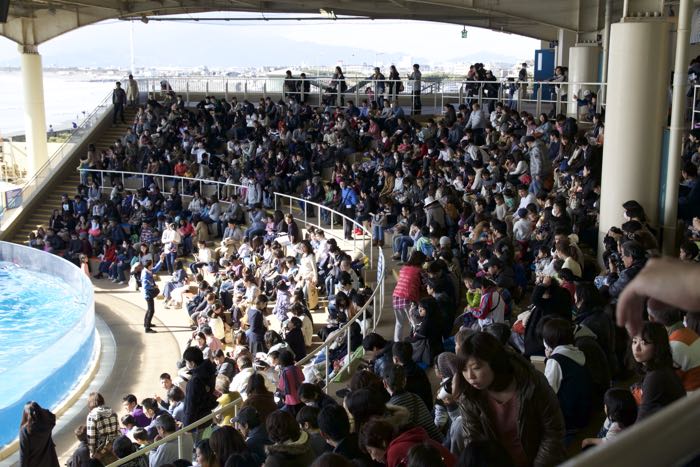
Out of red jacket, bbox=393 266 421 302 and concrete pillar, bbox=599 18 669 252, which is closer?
red jacket, bbox=393 266 421 302

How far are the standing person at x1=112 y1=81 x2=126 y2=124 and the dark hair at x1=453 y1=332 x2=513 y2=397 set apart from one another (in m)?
26.4

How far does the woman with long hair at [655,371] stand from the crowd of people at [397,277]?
0.01 metres

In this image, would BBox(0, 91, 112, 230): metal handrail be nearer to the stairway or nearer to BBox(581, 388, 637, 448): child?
the stairway

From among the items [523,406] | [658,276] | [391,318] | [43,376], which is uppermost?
[658,276]

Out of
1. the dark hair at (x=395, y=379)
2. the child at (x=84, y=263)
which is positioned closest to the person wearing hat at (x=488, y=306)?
the dark hair at (x=395, y=379)

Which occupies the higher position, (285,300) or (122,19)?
(122,19)

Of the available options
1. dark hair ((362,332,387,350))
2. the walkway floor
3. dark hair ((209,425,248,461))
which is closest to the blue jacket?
the walkway floor

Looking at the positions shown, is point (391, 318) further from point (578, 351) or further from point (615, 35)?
point (578, 351)

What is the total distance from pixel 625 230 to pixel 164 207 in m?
14.1

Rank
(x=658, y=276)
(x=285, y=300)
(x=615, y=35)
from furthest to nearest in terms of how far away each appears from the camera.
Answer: (x=285, y=300) → (x=615, y=35) → (x=658, y=276)

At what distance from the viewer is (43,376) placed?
12.0 meters

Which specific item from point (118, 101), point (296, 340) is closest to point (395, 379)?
point (296, 340)

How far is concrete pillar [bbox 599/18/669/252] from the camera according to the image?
10.3 meters

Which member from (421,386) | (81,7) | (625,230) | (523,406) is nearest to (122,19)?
(81,7)
